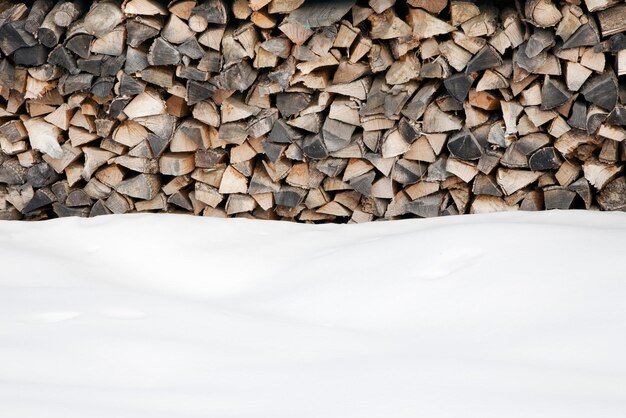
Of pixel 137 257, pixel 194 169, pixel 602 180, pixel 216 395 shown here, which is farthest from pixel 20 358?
pixel 602 180

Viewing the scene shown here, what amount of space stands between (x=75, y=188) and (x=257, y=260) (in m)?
1.07

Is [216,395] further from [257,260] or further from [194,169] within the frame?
[194,169]

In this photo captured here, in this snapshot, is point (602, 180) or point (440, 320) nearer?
point (440, 320)

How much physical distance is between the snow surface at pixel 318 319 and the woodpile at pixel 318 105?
21cm

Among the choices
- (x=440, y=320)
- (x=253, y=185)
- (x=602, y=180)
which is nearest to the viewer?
(x=440, y=320)

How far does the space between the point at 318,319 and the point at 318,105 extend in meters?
1.07

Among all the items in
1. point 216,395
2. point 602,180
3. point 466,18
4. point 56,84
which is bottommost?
point 216,395

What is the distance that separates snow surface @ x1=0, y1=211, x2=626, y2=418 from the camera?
1.58m

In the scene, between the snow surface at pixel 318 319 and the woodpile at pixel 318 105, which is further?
the woodpile at pixel 318 105

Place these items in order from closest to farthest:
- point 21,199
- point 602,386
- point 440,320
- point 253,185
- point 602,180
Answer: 1. point 602,386
2. point 440,320
3. point 602,180
4. point 253,185
5. point 21,199

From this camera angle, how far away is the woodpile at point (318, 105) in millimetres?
2768

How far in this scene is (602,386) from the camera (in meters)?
1.58

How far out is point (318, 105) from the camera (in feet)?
9.71

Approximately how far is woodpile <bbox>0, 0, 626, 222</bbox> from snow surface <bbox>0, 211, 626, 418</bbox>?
0.21 m
